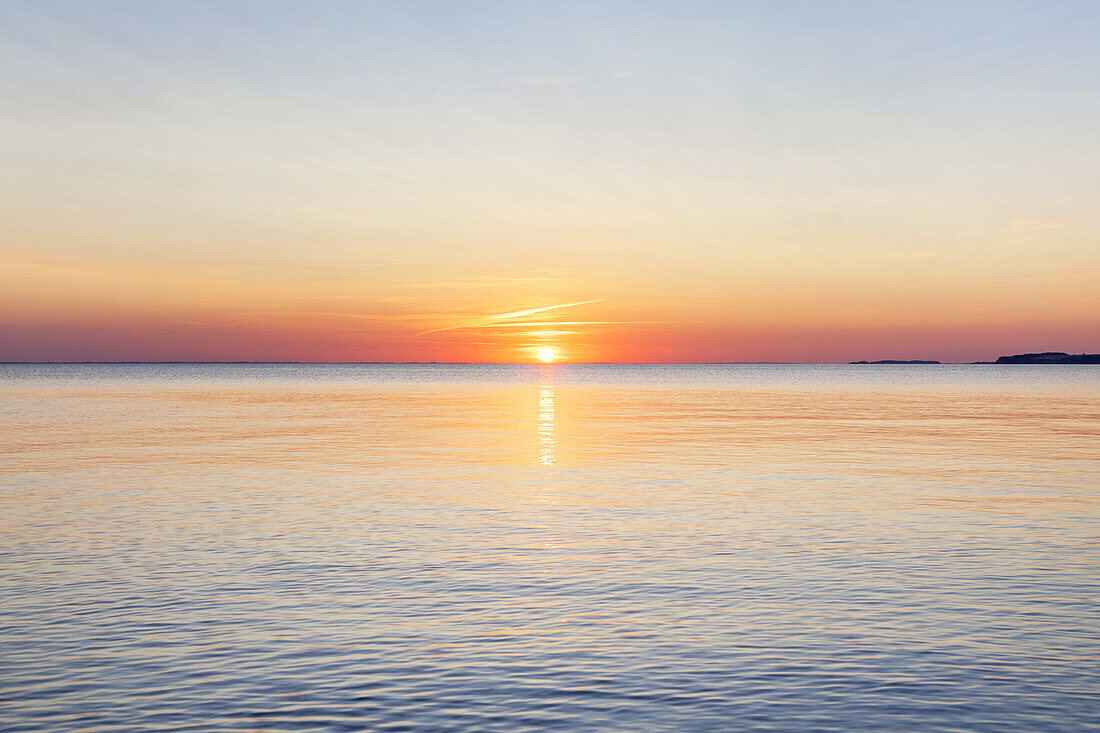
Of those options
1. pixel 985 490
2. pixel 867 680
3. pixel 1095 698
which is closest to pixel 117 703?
pixel 867 680

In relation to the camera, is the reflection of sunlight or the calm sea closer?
the calm sea

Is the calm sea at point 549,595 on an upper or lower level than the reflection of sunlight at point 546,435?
lower

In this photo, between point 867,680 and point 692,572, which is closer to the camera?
point 867,680

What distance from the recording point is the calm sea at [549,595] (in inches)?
513

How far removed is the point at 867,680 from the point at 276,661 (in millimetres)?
8852

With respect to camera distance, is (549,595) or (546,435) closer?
(549,595)

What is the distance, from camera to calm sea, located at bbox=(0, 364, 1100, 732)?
1304 centimetres

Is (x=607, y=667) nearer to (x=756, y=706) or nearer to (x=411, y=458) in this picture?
(x=756, y=706)

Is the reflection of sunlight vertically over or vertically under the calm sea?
over

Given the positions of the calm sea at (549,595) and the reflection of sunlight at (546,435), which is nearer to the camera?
the calm sea at (549,595)

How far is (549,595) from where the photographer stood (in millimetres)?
18984

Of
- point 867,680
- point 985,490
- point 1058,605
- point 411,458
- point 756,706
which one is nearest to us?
point 756,706

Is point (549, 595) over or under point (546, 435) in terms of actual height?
under

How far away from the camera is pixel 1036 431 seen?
203 feet
